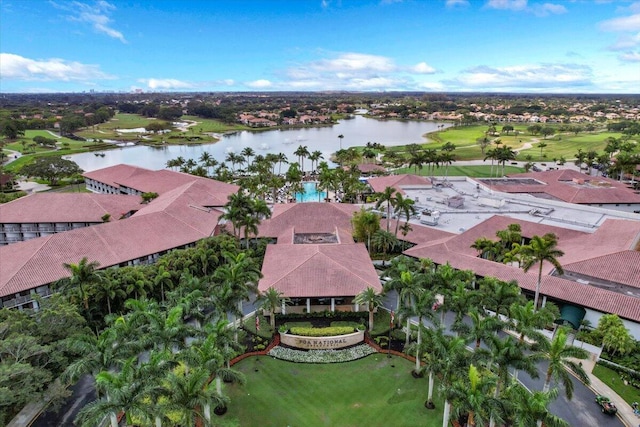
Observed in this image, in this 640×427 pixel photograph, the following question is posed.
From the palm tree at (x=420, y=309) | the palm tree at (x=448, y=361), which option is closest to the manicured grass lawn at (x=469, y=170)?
the palm tree at (x=420, y=309)

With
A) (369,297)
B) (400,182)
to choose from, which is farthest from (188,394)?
(400,182)

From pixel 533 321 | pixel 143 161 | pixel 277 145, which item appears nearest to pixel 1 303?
pixel 533 321

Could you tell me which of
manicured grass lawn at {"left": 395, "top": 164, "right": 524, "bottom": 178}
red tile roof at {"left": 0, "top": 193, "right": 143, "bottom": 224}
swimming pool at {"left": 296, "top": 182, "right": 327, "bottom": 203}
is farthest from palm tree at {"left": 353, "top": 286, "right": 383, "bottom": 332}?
manicured grass lawn at {"left": 395, "top": 164, "right": 524, "bottom": 178}

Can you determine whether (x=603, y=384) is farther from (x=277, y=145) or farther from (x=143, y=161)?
(x=277, y=145)

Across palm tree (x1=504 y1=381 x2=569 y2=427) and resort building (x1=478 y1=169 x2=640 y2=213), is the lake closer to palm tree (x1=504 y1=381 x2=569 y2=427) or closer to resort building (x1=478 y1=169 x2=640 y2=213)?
resort building (x1=478 y1=169 x2=640 y2=213)

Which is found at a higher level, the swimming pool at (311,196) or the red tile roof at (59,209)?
the red tile roof at (59,209)

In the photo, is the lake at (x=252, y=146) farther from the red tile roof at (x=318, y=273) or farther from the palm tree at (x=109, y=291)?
the palm tree at (x=109, y=291)

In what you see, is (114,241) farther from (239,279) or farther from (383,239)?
(383,239)
